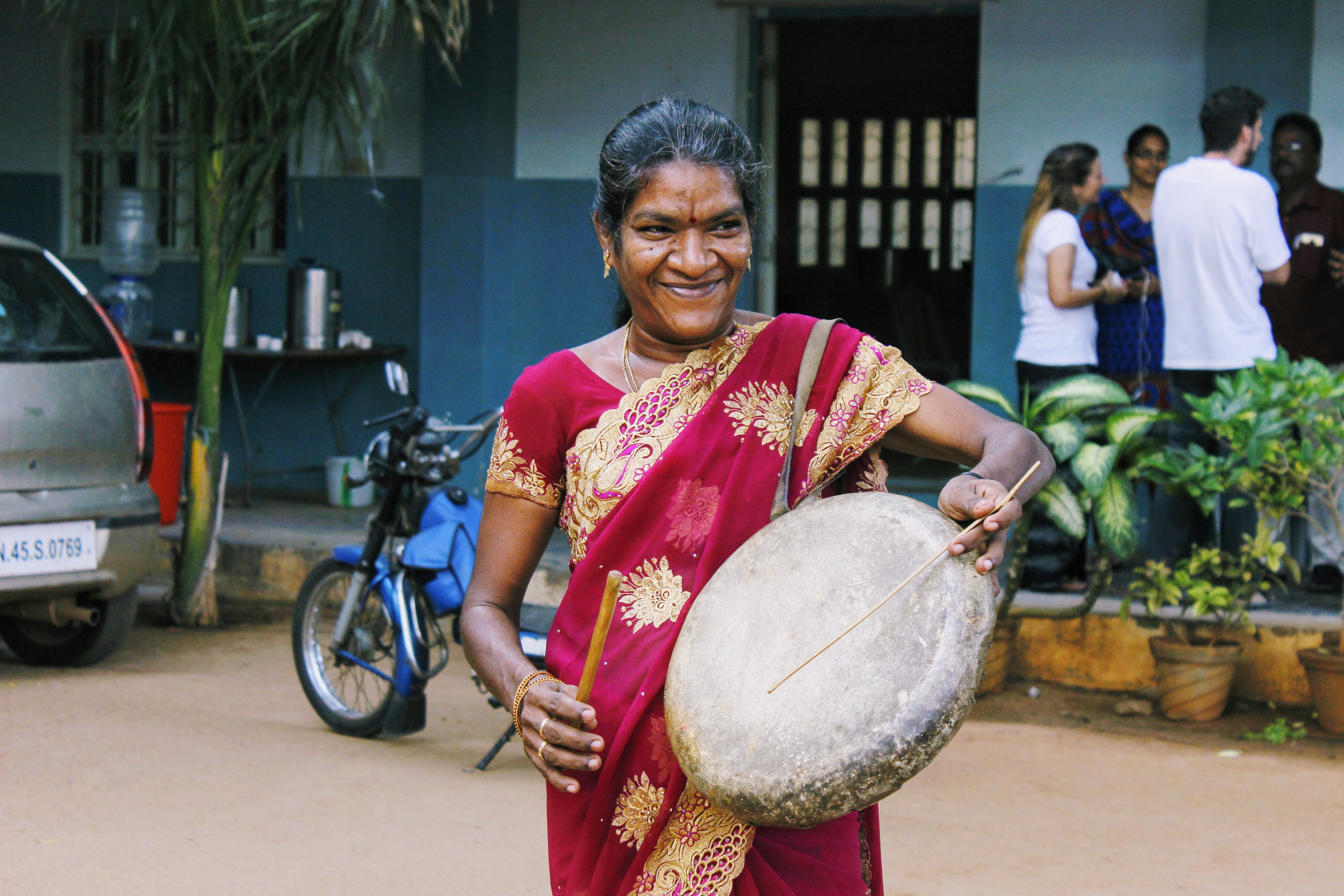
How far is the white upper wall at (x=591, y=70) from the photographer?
746cm

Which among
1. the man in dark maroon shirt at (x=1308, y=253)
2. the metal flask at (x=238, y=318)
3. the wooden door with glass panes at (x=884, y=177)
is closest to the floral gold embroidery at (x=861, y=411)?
A: the man in dark maroon shirt at (x=1308, y=253)

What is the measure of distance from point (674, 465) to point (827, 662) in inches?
12.6

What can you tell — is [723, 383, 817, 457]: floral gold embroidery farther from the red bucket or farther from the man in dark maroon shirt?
the red bucket

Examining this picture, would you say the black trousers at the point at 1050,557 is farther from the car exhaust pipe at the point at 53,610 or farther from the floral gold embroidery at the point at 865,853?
the floral gold embroidery at the point at 865,853

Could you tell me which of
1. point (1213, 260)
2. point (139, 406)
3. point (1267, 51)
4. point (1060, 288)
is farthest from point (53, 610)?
point (1267, 51)

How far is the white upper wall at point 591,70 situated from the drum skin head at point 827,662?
602cm

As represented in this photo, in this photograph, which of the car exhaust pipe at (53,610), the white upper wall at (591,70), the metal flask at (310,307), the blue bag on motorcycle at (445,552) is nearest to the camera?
the blue bag on motorcycle at (445,552)

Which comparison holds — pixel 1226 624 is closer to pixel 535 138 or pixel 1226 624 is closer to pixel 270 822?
pixel 270 822

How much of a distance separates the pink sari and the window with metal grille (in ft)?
23.1

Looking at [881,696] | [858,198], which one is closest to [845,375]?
[881,696]

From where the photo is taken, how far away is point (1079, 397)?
16.4 ft

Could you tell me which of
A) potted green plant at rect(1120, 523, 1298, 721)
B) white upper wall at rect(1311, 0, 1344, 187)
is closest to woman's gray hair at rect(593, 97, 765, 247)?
potted green plant at rect(1120, 523, 1298, 721)

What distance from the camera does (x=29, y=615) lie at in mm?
5344

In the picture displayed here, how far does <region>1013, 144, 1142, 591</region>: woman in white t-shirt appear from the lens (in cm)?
573
